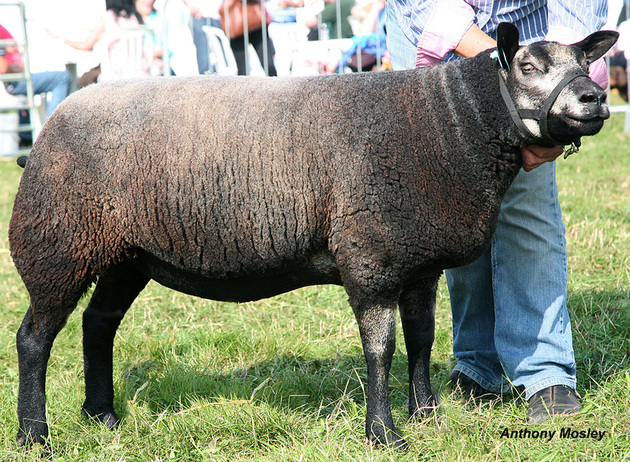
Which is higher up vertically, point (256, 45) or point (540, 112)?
point (540, 112)

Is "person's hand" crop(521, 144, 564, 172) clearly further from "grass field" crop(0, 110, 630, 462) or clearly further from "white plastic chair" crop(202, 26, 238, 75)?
"white plastic chair" crop(202, 26, 238, 75)

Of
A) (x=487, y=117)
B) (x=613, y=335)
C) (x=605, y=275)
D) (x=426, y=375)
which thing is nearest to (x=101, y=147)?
(x=487, y=117)

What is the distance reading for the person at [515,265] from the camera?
2.61 metres

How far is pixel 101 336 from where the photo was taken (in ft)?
9.79

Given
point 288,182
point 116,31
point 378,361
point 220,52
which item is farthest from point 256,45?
point 378,361

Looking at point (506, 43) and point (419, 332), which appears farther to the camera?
point (419, 332)

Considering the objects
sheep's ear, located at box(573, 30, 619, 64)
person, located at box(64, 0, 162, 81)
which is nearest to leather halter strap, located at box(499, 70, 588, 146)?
sheep's ear, located at box(573, 30, 619, 64)

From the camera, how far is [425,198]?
2.38 meters

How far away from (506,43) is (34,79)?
946 centimetres

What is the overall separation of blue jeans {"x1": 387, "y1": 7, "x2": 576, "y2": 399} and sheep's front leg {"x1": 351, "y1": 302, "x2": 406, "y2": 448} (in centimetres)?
75

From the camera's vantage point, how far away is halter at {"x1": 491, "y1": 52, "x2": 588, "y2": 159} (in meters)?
2.24

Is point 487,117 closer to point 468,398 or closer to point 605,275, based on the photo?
point 468,398

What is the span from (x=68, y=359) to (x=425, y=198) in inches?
88.6

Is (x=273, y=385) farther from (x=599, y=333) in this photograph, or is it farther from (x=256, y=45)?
(x=256, y=45)
